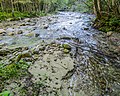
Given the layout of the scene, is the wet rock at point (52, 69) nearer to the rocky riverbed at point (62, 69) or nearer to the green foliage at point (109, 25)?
the rocky riverbed at point (62, 69)

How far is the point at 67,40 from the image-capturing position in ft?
31.7

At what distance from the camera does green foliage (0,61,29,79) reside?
17.8 feet

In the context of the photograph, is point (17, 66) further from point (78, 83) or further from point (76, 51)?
point (76, 51)

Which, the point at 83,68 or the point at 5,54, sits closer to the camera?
the point at 83,68

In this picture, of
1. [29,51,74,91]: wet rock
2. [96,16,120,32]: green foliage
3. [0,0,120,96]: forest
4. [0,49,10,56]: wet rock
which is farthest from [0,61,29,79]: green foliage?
[96,16,120,32]: green foliage

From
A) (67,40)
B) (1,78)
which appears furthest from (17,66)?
(67,40)

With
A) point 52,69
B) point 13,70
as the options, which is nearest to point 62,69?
point 52,69

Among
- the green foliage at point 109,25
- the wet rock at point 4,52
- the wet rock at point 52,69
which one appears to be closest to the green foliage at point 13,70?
the wet rock at point 52,69

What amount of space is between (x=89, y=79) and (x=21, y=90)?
2017 mm

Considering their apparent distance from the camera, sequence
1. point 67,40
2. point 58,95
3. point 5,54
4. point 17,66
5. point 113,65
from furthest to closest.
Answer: point 67,40 → point 5,54 → point 113,65 → point 17,66 → point 58,95

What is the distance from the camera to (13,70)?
566 cm

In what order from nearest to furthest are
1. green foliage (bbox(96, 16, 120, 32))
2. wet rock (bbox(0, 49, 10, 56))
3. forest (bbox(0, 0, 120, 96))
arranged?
forest (bbox(0, 0, 120, 96)) → wet rock (bbox(0, 49, 10, 56)) → green foliage (bbox(96, 16, 120, 32))

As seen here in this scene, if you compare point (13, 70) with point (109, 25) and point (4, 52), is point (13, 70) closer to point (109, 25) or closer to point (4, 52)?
point (4, 52)

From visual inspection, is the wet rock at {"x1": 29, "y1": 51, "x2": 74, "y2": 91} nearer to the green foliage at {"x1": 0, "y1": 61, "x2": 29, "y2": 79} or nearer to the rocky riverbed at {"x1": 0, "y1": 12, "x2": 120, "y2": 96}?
the rocky riverbed at {"x1": 0, "y1": 12, "x2": 120, "y2": 96}
